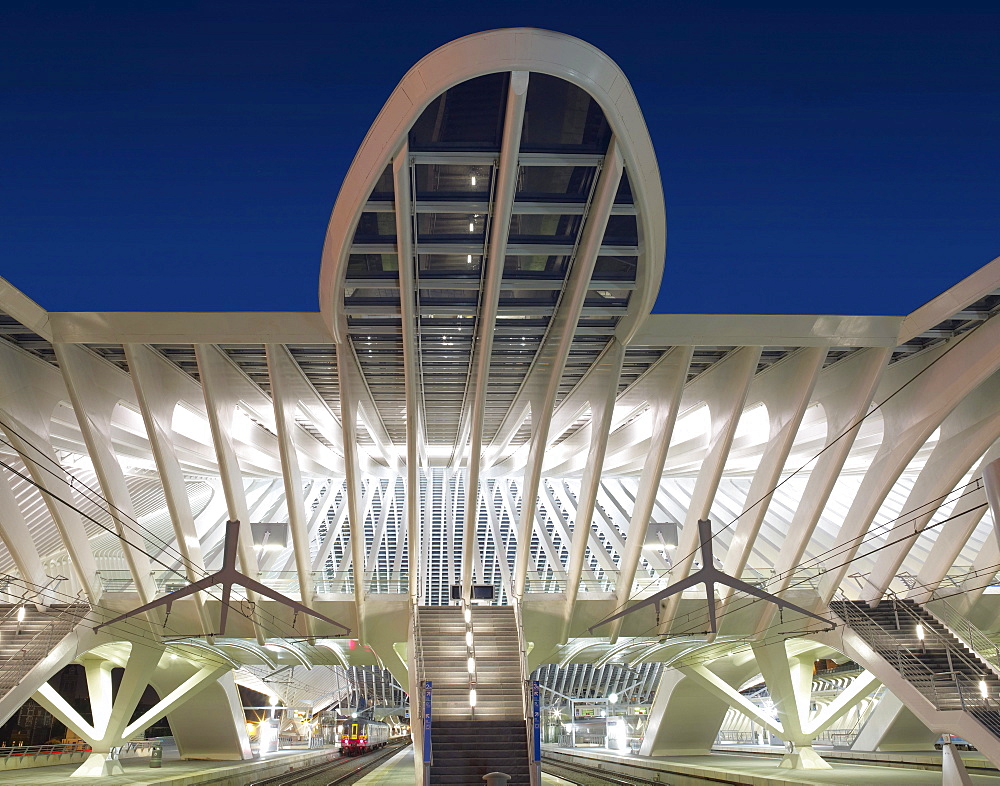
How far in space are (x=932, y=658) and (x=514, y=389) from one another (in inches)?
562

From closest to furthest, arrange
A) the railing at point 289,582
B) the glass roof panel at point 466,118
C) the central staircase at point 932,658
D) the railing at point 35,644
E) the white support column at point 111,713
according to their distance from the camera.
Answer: the glass roof panel at point 466,118 < the central staircase at point 932,658 < the railing at point 35,644 < the railing at point 289,582 < the white support column at point 111,713

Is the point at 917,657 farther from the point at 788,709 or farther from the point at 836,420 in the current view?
the point at 836,420

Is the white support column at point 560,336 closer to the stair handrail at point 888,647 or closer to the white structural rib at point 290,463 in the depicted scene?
the white structural rib at point 290,463

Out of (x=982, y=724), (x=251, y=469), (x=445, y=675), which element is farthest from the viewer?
(x=251, y=469)

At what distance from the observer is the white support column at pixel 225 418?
18.6 meters

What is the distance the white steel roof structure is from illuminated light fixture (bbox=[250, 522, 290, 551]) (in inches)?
42.5

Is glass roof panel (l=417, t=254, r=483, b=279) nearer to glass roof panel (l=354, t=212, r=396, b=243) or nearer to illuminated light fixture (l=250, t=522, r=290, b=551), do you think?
glass roof panel (l=354, t=212, r=396, b=243)

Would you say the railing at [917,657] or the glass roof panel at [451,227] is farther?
the railing at [917,657]

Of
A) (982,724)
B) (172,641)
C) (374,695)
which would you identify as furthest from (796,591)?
(374,695)

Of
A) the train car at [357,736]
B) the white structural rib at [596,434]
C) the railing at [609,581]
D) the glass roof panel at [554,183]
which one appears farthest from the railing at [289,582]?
the train car at [357,736]

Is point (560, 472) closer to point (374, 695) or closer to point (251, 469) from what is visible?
point (251, 469)

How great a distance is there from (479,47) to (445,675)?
17.7 meters

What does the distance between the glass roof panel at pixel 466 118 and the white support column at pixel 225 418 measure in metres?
8.96

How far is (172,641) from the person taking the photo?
25406mm
